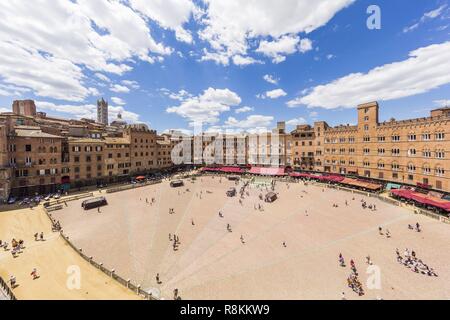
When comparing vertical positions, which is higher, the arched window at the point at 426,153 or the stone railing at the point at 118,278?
the arched window at the point at 426,153

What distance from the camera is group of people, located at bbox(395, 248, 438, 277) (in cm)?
1837

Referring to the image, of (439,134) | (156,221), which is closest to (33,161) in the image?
(156,221)

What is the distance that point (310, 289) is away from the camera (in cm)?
1666

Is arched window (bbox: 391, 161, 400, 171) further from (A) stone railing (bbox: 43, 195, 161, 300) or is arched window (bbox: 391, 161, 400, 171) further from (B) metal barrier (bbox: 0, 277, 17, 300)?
(B) metal barrier (bbox: 0, 277, 17, 300)

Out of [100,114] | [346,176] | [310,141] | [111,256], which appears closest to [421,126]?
[346,176]

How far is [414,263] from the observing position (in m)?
19.3

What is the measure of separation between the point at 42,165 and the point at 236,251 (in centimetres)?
5188

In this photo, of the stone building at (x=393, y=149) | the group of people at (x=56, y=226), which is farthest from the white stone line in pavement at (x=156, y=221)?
the stone building at (x=393, y=149)

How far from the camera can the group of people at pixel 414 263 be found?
18370 millimetres

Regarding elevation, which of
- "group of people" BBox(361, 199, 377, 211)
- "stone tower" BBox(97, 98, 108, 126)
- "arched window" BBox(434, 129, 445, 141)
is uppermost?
"stone tower" BBox(97, 98, 108, 126)

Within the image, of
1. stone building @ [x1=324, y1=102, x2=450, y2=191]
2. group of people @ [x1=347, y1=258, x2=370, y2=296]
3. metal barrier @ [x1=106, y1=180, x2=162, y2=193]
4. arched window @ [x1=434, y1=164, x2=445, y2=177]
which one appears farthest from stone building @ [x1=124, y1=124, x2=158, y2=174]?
arched window @ [x1=434, y1=164, x2=445, y2=177]

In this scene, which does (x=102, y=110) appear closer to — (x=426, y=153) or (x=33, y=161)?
(x=33, y=161)

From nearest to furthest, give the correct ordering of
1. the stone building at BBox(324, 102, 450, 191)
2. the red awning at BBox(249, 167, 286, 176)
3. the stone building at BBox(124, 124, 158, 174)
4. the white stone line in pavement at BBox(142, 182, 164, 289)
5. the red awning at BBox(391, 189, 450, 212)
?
1. the white stone line in pavement at BBox(142, 182, 164, 289)
2. the red awning at BBox(391, 189, 450, 212)
3. the stone building at BBox(324, 102, 450, 191)
4. the stone building at BBox(124, 124, 158, 174)
5. the red awning at BBox(249, 167, 286, 176)

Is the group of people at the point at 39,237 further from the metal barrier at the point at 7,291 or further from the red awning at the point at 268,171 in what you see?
the red awning at the point at 268,171
